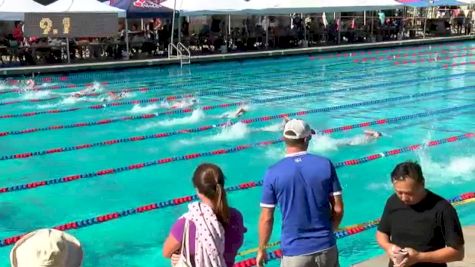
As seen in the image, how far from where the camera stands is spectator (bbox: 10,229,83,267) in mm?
1985

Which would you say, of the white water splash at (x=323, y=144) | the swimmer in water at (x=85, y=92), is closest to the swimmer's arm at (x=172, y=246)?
the white water splash at (x=323, y=144)

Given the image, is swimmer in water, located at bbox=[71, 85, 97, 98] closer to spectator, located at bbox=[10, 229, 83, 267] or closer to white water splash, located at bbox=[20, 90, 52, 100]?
white water splash, located at bbox=[20, 90, 52, 100]

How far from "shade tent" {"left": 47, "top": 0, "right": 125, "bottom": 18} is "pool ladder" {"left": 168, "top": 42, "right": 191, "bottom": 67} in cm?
190

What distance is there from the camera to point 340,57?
22469 millimetres

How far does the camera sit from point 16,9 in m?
18.2

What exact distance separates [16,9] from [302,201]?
16760 mm

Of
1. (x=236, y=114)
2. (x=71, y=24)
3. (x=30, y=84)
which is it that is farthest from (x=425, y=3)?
(x=236, y=114)

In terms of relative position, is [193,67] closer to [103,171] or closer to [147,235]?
[103,171]

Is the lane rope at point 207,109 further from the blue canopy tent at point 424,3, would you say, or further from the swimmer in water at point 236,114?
the blue canopy tent at point 424,3

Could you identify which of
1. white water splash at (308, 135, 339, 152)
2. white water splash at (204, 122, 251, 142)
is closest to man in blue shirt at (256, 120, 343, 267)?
white water splash at (308, 135, 339, 152)

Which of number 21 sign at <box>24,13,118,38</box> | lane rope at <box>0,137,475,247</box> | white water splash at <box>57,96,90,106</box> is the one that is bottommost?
lane rope at <box>0,137,475,247</box>

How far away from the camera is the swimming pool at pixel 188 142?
6.81 m

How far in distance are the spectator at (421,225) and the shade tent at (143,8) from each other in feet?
56.7

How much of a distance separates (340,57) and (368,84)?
262 inches
